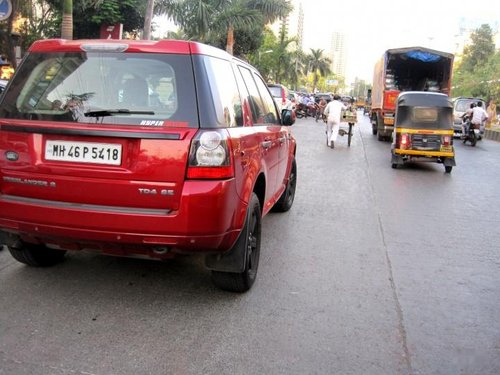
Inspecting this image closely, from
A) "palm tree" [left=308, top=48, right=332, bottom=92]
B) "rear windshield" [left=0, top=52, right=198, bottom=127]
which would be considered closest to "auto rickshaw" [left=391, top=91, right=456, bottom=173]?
"rear windshield" [left=0, top=52, right=198, bottom=127]

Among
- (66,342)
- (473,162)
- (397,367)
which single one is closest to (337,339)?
(397,367)

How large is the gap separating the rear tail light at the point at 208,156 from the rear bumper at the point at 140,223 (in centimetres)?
6

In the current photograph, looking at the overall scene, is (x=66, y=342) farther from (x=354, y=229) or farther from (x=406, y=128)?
(x=406, y=128)

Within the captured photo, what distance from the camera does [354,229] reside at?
662 centimetres

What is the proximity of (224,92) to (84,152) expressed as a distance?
3.61ft

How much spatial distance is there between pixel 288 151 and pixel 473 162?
1066 centimetres

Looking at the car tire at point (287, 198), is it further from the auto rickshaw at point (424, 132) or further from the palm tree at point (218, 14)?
the palm tree at point (218, 14)

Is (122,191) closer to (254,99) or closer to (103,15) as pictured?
(254,99)

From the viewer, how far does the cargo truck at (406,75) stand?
19938mm

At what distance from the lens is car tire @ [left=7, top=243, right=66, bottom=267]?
174 inches

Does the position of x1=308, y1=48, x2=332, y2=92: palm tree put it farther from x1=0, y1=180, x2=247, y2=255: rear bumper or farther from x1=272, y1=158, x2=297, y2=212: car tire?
x1=0, y1=180, x2=247, y2=255: rear bumper

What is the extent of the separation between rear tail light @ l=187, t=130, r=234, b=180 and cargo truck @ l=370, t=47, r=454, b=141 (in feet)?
55.6

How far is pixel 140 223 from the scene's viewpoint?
11.3 feet

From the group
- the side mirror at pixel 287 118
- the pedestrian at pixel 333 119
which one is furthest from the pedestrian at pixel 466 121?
the side mirror at pixel 287 118
